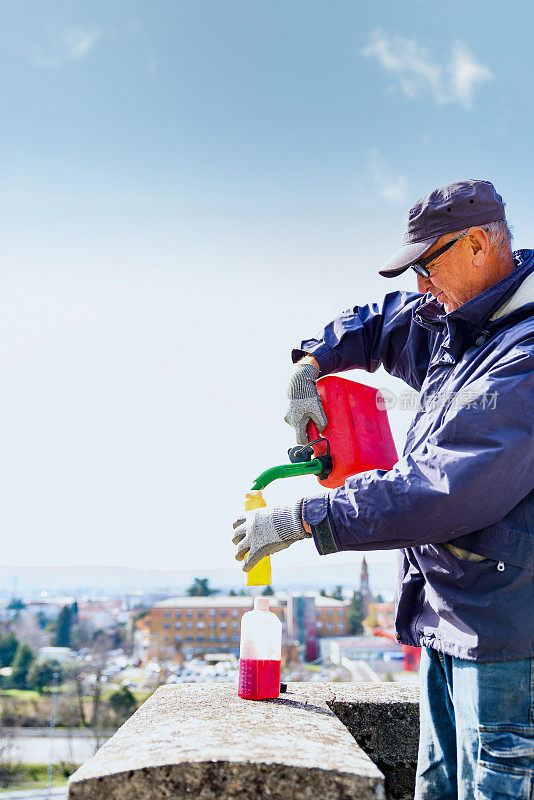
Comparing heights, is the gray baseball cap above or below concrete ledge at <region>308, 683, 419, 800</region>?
above

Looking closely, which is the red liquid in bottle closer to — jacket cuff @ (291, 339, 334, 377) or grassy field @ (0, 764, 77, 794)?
jacket cuff @ (291, 339, 334, 377)

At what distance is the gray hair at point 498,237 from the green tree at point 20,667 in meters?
61.4

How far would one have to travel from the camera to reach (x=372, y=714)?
2.25m

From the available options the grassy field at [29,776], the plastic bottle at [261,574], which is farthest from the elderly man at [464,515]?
the grassy field at [29,776]

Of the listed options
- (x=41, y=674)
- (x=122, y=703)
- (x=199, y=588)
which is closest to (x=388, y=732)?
(x=122, y=703)

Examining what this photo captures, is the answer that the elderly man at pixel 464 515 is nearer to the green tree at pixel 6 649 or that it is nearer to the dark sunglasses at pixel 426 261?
the dark sunglasses at pixel 426 261

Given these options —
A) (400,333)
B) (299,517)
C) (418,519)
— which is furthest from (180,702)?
(400,333)

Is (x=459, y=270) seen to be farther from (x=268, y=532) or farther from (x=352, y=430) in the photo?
(x=268, y=532)

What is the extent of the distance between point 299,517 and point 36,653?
6329 cm

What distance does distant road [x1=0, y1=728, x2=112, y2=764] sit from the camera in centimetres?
5025

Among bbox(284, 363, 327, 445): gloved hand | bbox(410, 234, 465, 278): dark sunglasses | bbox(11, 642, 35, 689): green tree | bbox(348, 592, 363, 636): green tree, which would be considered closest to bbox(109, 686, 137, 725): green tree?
bbox(11, 642, 35, 689): green tree

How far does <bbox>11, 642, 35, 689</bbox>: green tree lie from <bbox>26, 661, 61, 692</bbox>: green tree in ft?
1.47

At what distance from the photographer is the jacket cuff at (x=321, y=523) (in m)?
1.73

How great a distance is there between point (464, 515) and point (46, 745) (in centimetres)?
6053
